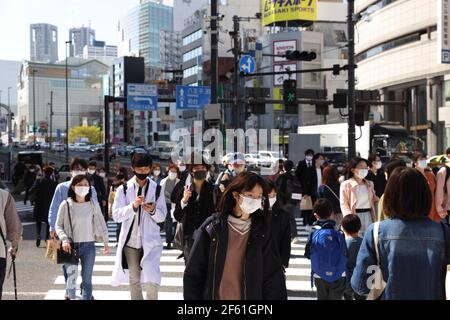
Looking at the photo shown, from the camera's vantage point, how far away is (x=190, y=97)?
28797 millimetres

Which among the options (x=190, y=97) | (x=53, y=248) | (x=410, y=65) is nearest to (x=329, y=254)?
(x=53, y=248)

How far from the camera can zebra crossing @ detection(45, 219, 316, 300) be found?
859cm

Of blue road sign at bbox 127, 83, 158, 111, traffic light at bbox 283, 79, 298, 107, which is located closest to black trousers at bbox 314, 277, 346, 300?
traffic light at bbox 283, 79, 298, 107

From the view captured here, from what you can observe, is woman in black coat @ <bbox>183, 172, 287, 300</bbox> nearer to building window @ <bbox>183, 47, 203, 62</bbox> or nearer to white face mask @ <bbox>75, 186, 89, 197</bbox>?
white face mask @ <bbox>75, 186, 89, 197</bbox>

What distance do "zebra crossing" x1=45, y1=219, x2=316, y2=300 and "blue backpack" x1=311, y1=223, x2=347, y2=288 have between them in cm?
176

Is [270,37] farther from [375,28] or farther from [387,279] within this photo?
[387,279]

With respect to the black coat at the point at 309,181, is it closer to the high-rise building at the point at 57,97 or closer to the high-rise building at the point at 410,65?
the high-rise building at the point at 410,65

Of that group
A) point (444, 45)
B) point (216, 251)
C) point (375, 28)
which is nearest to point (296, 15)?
point (375, 28)

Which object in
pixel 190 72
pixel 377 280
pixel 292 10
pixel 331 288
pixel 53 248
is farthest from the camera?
pixel 190 72

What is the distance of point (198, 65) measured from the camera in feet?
322

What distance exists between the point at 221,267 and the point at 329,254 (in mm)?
2936

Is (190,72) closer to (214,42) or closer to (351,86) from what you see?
(351,86)

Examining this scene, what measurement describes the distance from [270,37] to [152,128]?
5313 cm
